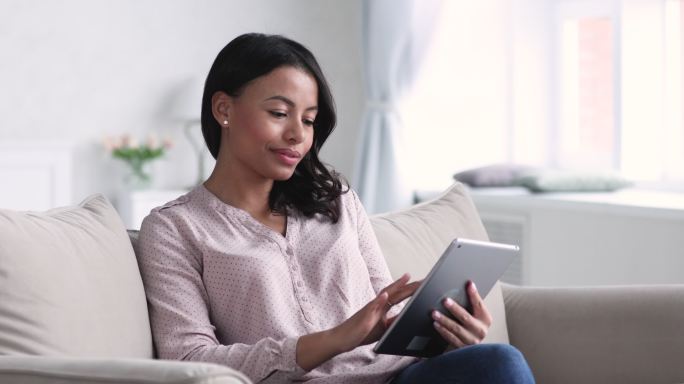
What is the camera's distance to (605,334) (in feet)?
6.95

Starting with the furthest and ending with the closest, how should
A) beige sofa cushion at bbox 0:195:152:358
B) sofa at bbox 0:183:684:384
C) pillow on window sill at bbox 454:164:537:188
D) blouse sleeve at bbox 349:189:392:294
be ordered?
pillow on window sill at bbox 454:164:537:188
blouse sleeve at bbox 349:189:392:294
beige sofa cushion at bbox 0:195:152:358
sofa at bbox 0:183:684:384

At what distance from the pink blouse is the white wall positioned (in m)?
2.82

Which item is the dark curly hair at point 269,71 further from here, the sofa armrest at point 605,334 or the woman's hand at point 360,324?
the sofa armrest at point 605,334

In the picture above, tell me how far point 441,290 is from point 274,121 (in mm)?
435

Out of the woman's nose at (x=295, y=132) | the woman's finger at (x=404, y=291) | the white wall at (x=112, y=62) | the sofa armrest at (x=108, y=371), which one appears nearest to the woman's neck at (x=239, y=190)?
the woman's nose at (x=295, y=132)

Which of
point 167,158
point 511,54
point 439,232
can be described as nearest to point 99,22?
point 167,158

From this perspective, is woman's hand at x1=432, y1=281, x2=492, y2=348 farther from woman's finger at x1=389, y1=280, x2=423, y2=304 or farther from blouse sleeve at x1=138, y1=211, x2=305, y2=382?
blouse sleeve at x1=138, y1=211, x2=305, y2=382

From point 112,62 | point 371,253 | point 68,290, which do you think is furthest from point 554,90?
point 68,290

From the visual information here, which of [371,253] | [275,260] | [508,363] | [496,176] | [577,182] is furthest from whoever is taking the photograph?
[496,176]

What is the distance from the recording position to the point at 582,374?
2.12m

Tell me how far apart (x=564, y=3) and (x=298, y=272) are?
10.5 feet

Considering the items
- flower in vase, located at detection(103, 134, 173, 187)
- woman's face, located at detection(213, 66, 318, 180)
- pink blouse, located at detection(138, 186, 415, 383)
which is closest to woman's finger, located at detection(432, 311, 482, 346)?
pink blouse, located at detection(138, 186, 415, 383)

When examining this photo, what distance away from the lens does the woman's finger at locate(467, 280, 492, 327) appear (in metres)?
1.66

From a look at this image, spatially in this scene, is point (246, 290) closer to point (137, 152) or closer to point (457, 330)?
point (457, 330)
